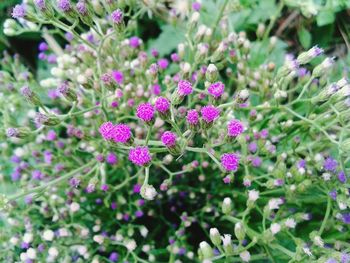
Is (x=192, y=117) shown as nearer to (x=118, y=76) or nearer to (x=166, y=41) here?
(x=118, y=76)

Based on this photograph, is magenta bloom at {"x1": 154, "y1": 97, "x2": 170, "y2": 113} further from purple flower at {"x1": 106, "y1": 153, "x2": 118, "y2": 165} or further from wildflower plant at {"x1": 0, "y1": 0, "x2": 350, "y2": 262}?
purple flower at {"x1": 106, "y1": 153, "x2": 118, "y2": 165}

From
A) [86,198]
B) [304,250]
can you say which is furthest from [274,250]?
[86,198]

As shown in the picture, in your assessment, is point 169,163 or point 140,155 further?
point 169,163

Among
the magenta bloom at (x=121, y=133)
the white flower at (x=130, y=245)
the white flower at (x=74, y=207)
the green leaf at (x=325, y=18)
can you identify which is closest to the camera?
the magenta bloom at (x=121, y=133)

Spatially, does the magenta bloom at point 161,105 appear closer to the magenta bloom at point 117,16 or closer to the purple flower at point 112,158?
the magenta bloom at point 117,16

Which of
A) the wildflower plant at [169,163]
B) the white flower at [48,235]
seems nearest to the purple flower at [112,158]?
the wildflower plant at [169,163]

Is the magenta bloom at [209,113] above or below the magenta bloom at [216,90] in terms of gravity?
below

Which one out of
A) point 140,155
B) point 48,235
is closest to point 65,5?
point 140,155
